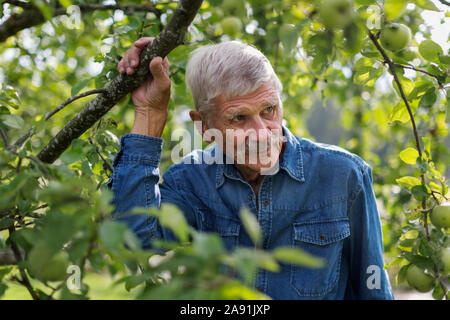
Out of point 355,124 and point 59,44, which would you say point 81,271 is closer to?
point 59,44

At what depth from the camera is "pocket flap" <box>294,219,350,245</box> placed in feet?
5.05

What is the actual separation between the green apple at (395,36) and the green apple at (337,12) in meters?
0.22

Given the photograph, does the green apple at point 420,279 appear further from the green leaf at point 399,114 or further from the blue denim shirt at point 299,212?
the green leaf at point 399,114

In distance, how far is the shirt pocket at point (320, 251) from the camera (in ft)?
5.01

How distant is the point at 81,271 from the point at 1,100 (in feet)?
2.17

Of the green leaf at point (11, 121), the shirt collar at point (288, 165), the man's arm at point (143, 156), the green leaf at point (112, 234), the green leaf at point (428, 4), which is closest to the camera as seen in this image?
the green leaf at point (112, 234)

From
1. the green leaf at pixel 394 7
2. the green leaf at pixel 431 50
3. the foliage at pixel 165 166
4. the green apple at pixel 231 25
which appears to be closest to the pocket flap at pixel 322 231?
the foliage at pixel 165 166

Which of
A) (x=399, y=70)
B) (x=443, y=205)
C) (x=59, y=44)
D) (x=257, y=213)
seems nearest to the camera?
(x=443, y=205)

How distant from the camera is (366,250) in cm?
152

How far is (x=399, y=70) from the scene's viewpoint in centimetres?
146

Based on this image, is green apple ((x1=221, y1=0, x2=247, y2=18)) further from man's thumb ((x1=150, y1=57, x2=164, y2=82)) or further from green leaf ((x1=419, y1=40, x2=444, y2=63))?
green leaf ((x1=419, y1=40, x2=444, y2=63))

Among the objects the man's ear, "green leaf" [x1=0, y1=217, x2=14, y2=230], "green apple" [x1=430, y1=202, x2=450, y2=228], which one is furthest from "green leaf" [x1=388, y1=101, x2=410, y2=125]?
"green leaf" [x1=0, y1=217, x2=14, y2=230]

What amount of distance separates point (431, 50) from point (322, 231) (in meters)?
0.69

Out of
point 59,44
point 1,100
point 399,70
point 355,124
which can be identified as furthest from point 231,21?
point 355,124
